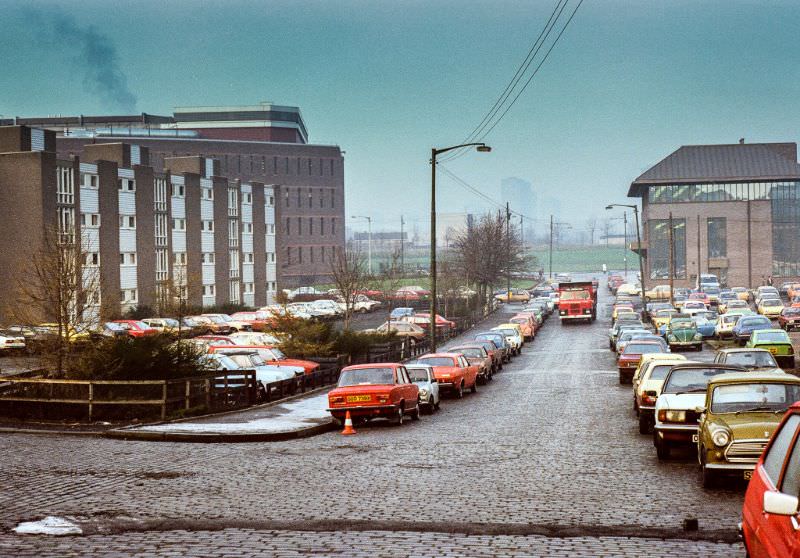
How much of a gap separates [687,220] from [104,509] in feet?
409

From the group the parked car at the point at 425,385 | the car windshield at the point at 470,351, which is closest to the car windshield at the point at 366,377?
the parked car at the point at 425,385

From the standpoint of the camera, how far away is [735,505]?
1302cm

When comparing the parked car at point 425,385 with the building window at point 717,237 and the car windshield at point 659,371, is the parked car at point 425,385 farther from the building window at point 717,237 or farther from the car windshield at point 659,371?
the building window at point 717,237

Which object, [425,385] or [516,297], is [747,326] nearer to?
[425,385]

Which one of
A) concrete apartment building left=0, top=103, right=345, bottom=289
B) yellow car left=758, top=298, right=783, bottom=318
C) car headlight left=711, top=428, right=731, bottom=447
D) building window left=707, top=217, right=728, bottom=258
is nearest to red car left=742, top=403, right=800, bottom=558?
car headlight left=711, top=428, right=731, bottom=447

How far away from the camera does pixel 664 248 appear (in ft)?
431

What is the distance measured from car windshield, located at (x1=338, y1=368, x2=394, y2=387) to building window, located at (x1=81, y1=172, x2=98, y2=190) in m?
55.7

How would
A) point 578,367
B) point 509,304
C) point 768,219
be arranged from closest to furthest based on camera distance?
point 578,367, point 509,304, point 768,219

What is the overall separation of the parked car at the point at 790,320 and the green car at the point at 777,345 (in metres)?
20.6

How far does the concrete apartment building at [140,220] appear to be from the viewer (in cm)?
7238

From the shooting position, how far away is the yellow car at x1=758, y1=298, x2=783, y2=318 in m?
73.8

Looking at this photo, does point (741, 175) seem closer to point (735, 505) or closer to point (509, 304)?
point (509, 304)

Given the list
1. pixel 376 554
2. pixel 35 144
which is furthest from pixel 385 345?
pixel 376 554

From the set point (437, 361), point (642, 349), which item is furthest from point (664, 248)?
point (437, 361)
